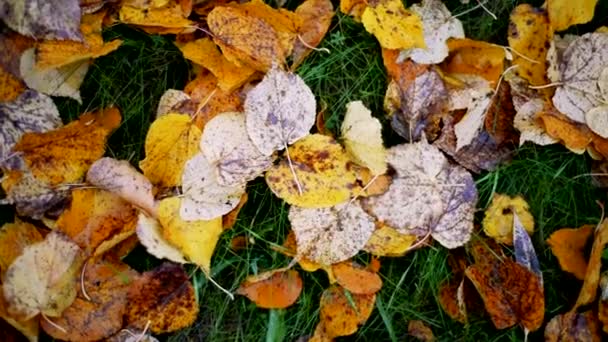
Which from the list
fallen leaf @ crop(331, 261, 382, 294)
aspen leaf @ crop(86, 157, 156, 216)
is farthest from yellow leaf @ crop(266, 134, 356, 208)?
aspen leaf @ crop(86, 157, 156, 216)

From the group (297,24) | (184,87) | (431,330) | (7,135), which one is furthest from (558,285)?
(7,135)

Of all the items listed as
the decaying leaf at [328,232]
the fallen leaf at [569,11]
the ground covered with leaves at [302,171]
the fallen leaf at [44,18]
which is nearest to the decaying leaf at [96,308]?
the ground covered with leaves at [302,171]

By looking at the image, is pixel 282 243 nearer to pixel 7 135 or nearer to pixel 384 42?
pixel 384 42

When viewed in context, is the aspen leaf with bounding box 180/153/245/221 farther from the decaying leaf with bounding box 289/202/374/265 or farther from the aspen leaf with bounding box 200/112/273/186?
the decaying leaf with bounding box 289/202/374/265

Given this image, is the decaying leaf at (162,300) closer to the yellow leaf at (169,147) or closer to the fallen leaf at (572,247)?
the yellow leaf at (169,147)

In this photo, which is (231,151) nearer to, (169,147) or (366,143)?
(169,147)
